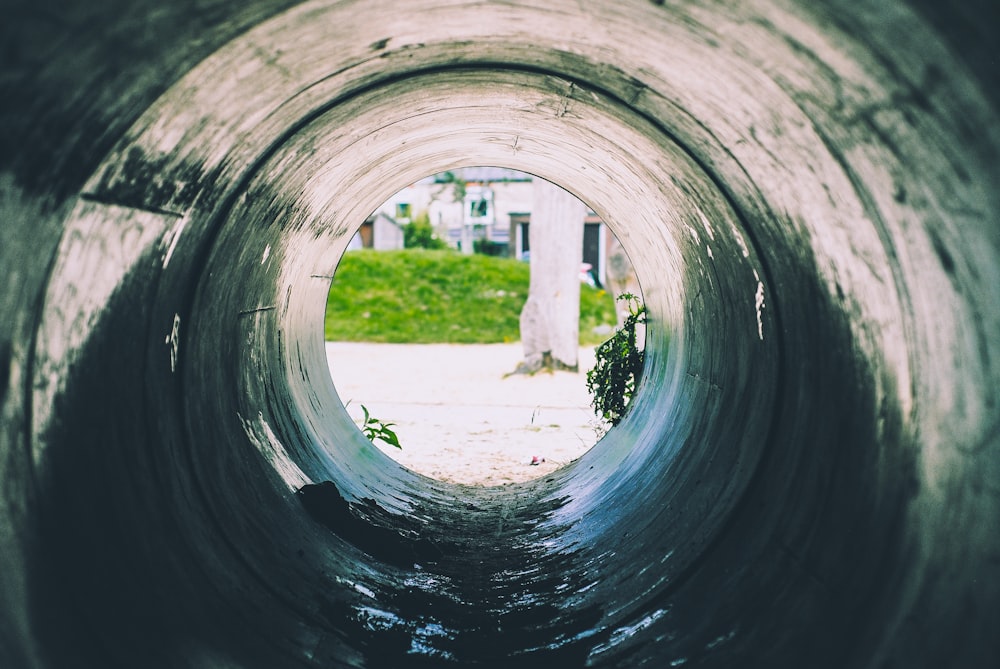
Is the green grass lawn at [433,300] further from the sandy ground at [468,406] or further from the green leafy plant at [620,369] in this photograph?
the green leafy plant at [620,369]

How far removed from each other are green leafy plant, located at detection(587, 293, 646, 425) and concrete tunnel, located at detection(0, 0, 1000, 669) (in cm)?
259

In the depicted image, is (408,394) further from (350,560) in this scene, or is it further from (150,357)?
(150,357)

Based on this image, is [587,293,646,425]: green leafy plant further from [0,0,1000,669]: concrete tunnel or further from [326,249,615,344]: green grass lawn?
[326,249,615,344]: green grass lawn

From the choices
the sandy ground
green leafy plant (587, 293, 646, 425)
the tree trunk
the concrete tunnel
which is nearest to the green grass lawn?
the sandy ground

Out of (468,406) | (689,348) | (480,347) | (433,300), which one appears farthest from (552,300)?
(689,348)

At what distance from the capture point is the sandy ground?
788 cm

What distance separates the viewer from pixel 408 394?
12148 mm

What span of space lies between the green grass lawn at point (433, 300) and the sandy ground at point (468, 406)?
87 centimetres

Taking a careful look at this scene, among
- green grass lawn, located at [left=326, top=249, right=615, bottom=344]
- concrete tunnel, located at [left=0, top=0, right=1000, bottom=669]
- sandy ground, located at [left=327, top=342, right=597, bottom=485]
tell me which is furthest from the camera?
green grass lawn, located at [left=326, top=249, right=615, bottom=344]

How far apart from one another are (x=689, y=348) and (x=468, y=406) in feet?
21.3

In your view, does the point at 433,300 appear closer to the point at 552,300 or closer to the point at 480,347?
the point at 480,347

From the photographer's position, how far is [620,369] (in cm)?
774

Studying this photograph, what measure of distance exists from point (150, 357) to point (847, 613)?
2.44 meters

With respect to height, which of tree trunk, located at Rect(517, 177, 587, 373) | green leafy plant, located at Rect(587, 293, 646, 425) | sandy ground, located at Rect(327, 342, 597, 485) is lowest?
sandy ground, located at Rect(327, 342, 597, 485)
